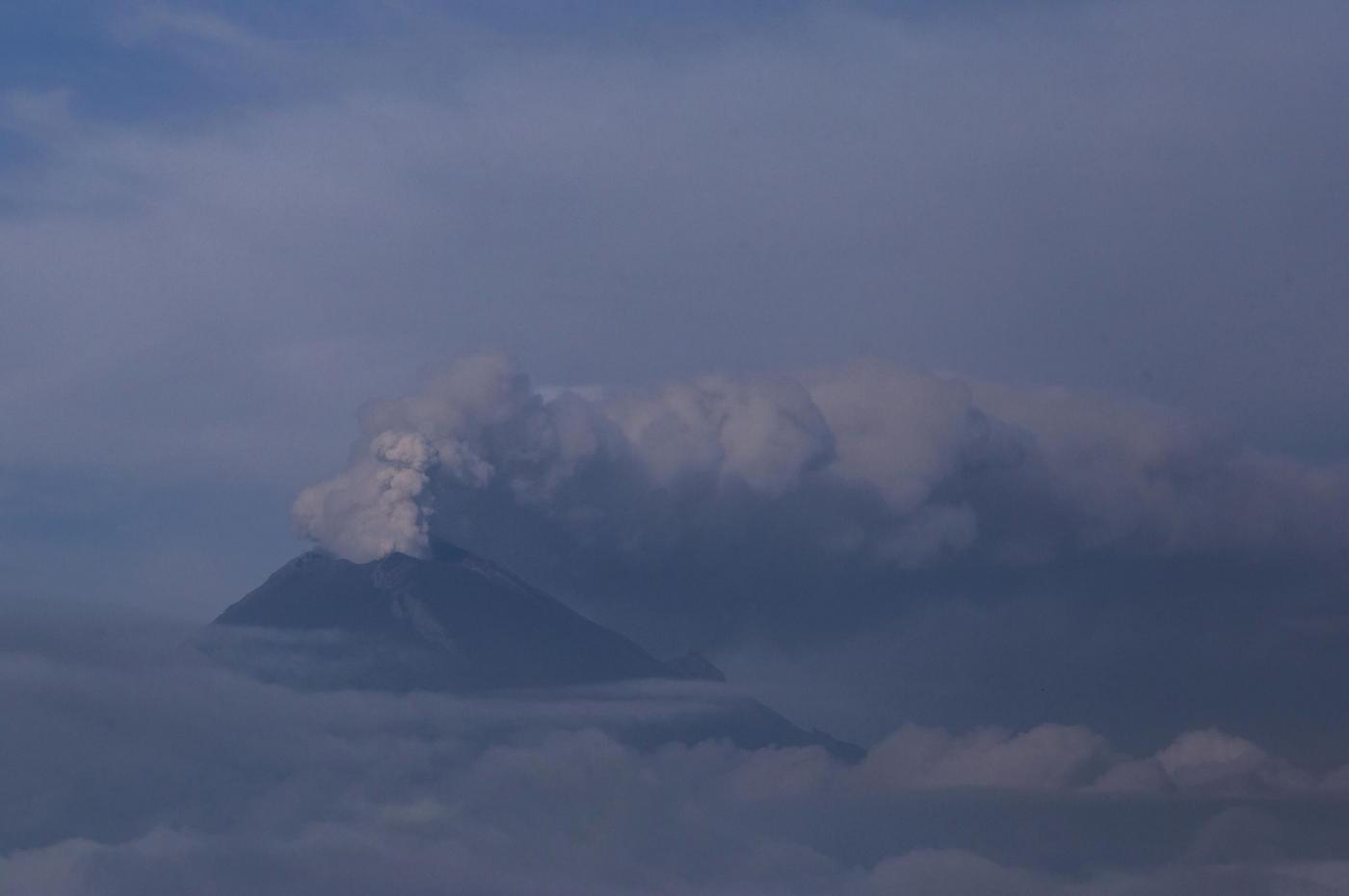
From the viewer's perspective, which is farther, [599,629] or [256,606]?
[599,629]

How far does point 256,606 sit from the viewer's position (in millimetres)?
148750

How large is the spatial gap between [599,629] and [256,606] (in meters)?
46.2

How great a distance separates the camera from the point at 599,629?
6432 inches
